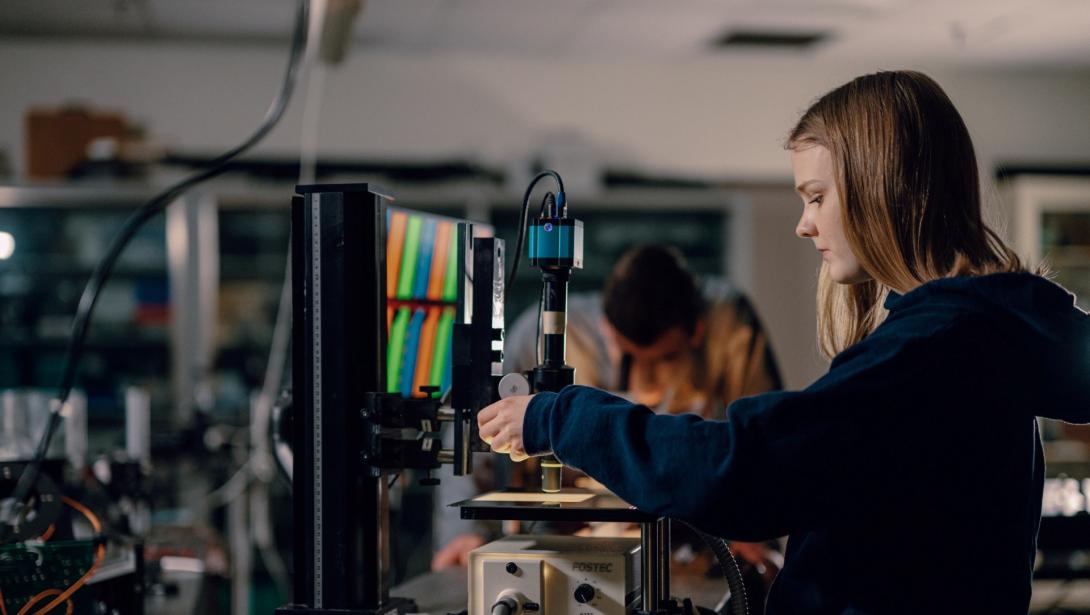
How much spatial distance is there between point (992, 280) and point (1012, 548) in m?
0.27

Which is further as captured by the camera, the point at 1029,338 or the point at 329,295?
the point at 329,295

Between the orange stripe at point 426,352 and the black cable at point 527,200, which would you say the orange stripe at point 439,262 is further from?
the black cable at point 527,200

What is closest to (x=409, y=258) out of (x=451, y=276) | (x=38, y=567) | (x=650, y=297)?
(x=451, y=276)

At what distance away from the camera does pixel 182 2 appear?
15.1ft

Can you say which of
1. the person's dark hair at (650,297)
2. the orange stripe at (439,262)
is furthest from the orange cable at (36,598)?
the person's dark hair at (650,297)

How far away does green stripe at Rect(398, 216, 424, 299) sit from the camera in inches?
56.7

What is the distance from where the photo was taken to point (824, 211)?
44.5 inches

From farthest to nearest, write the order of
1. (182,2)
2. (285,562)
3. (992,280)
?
(285,562)
(182,2)
(992,280)

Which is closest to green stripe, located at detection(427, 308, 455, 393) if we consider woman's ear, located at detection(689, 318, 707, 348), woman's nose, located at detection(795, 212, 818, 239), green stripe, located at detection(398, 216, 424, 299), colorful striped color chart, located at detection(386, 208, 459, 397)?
colorful striped color chart, located at detection(386, 208, 459, 397)

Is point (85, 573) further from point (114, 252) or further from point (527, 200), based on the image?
point (527, 200)

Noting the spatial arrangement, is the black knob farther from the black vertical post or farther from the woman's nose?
the woman's nose

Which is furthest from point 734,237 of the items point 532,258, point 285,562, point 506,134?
point 532,258

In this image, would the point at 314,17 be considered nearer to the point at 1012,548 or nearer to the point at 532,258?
the point at 532,258

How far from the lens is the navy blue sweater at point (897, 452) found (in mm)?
964
